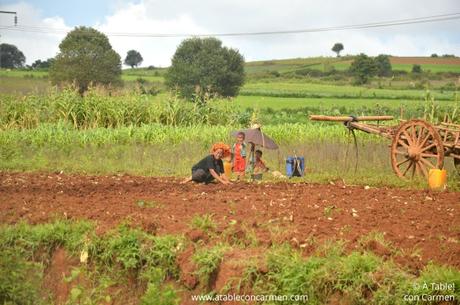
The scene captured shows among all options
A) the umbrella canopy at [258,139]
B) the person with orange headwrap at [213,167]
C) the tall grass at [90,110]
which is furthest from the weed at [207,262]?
the tall grass at [90,110]

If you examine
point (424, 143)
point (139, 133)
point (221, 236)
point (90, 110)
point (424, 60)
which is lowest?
point (221, 236)

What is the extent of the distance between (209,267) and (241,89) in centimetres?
4899

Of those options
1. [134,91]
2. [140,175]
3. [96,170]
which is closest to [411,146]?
[140,175]

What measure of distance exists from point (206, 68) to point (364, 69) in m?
15.4

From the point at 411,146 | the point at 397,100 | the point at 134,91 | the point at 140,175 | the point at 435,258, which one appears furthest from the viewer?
the point at 397,100

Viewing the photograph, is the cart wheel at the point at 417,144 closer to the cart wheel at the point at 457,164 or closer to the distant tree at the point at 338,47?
the cart wheel at the point at 457,164

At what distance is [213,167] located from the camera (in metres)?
10.8

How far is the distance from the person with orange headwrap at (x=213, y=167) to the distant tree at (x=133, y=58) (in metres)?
81.9

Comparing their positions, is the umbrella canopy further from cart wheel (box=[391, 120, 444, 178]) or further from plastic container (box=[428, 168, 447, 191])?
plastic container (box=[428, 168, 447, 191])

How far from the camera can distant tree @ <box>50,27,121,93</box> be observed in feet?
156

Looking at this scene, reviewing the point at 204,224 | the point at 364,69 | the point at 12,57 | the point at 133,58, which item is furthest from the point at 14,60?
the point at 204,224

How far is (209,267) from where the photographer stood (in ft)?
20.6

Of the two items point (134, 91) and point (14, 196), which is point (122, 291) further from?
point (134, 91)

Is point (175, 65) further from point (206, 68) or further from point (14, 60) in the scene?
point (14, 60)
